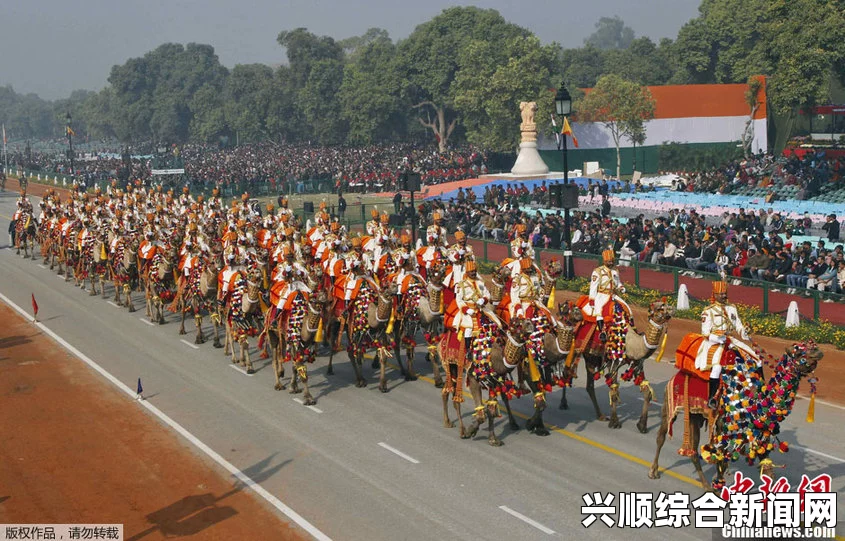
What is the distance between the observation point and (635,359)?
18.0 meters

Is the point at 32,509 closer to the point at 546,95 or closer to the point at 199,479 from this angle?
the point at 199,479

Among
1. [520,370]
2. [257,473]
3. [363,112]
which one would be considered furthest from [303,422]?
[363,112]

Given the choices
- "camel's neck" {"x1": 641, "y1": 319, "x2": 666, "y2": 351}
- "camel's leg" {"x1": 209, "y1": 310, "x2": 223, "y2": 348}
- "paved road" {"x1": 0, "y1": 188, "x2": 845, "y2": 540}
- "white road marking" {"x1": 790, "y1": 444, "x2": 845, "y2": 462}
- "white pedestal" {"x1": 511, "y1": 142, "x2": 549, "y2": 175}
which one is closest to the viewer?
"paved road" {"x1": 0, "y1": 188, "x2": 845, "y2": 540}

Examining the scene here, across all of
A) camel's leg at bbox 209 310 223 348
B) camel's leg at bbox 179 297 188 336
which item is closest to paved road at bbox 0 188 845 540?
camel's leg at bbox 209 310 223 348

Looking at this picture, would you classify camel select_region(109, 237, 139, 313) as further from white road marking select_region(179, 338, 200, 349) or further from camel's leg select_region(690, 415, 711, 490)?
camel's leg select_region(690, 415, 711, 490)

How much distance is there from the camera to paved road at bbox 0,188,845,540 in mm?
14797

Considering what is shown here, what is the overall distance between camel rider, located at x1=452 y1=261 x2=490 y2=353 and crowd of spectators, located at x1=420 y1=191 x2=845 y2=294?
1004 cm

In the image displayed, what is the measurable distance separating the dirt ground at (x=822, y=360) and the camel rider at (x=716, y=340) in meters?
6.76

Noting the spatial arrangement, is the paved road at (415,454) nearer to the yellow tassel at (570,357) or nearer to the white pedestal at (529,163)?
the yellow tassel at (570,357)

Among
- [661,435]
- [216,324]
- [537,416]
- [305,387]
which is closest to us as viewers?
[661,435]

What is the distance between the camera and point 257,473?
17172 mm

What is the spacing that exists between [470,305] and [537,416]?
8.13 ft

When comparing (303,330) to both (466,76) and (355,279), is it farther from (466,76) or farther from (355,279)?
(466,76)

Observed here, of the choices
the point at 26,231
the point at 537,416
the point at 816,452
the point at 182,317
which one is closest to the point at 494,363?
the point at 537,416
